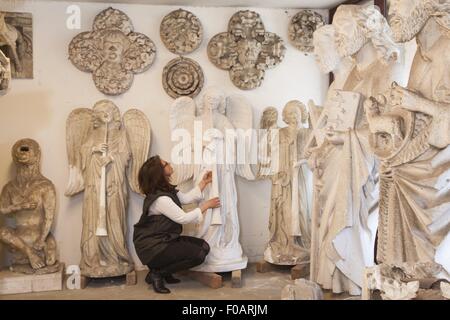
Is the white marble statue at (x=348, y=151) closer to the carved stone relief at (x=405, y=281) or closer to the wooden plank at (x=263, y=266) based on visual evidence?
the wooden plank at (x=263, y=266)

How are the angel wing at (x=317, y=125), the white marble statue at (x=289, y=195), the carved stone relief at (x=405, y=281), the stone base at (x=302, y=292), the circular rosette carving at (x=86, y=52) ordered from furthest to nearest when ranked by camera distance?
the white marble statue at (x=289, y=195), the circular rosette carving at (x=86, y=52), the angel wing at (x=317, y=125), the stone base at (x=302, y=292), the carved stone relief at (x=405, y=281)

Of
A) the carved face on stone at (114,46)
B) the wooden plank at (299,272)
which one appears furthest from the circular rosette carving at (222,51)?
the wooden plank at (299,272)

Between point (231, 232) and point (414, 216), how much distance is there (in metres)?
1.57

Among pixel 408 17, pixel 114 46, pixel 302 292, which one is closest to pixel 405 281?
pixel 302 292

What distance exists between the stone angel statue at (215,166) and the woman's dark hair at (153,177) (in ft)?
0.88

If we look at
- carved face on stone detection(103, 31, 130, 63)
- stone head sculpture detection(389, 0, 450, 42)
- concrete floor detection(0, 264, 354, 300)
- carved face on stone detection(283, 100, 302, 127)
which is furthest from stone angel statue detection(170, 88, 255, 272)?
stone head sculpture detection(389, 0, 450, 42)

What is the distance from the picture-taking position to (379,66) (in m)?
2.47

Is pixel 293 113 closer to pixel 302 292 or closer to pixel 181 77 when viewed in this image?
pixel 181 77

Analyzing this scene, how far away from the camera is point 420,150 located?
69.3 inches

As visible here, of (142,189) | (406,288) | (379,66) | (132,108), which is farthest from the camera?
(132,108)

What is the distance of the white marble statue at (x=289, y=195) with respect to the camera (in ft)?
10.9

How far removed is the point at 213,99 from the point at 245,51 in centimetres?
46
